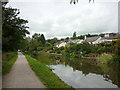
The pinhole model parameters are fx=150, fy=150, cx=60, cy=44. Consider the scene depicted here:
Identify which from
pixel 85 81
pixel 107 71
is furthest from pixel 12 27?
pixel 107 71

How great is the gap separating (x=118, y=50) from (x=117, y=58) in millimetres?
1230

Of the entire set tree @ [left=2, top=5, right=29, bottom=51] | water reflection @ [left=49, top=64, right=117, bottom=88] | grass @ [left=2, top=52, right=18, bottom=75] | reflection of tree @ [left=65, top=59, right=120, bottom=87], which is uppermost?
tree @ [left=2, top=5, right=29, bottom=51]

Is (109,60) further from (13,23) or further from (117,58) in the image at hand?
(13,23)

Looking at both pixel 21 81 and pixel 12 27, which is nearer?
pixel 21 81

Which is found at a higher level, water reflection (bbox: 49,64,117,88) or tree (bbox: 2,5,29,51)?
tree (bbox: 2,5,29,51)

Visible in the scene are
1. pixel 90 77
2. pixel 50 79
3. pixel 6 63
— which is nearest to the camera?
pixel 50 79

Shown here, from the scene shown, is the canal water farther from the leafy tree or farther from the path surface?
the leafy tree

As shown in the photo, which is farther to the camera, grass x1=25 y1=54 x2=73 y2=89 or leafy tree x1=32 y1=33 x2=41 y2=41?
leafy tree x1=32 y1=33 x2=41 y2=41

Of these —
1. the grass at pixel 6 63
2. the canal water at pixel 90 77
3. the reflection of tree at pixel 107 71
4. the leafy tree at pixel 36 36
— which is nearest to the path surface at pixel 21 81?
the grass at pixel 6 63

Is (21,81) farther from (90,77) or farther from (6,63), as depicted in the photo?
(6,63)

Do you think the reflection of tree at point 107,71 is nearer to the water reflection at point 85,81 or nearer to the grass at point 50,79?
the water reflection at point 85,81

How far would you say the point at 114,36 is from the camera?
191 ft

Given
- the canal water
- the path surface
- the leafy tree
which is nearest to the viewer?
the path surface

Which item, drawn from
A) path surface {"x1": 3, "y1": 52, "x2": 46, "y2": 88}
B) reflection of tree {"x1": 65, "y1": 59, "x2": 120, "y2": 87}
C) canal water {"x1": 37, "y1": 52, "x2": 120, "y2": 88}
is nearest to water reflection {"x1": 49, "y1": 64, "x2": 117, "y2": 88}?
canal water {"x1": 37, "y1": 52, "x2": 120, "y2": 88}
